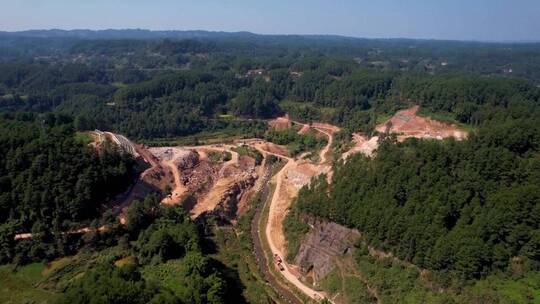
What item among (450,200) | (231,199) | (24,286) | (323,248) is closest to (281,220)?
(231,199)

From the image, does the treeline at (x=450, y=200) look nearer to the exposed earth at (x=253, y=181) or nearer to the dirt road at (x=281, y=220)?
the exposed earth at (x=253, y=181)

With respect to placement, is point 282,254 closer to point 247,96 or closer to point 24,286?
point 24,286

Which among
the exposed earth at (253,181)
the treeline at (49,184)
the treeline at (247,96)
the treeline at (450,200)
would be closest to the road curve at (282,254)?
the exposed earth at (253,181)

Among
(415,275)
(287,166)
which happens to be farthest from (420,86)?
(415,275)

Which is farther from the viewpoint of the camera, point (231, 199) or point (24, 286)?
point (231, 199)

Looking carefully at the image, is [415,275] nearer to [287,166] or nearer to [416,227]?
[416,227]

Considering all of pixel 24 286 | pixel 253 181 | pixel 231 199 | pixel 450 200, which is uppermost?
pixel 450 200
